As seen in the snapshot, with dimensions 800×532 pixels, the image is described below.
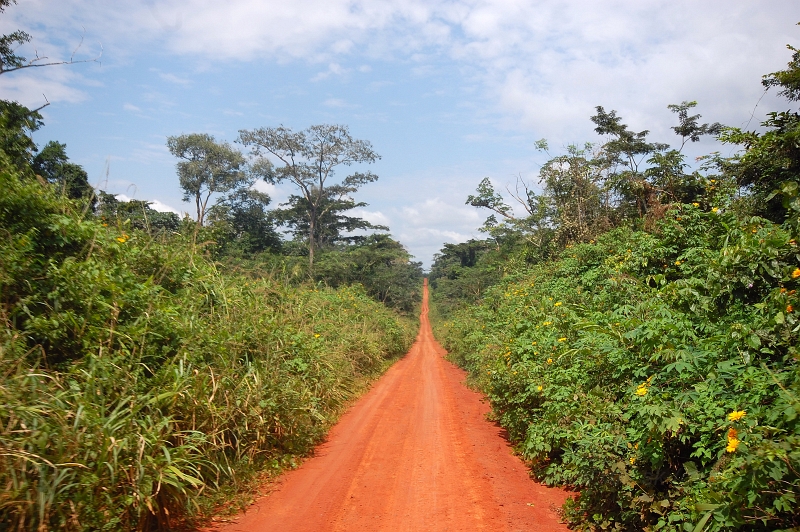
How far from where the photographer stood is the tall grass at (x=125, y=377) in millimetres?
3826

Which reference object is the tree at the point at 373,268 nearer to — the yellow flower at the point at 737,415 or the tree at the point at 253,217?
the tree at the point at 253,217

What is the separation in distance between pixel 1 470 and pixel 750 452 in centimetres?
469

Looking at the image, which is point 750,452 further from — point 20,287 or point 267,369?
point 20,287

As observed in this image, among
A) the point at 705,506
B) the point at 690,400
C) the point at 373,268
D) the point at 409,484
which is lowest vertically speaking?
the point at 409,484

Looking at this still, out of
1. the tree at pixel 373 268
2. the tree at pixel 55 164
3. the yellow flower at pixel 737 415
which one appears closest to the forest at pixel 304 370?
the yellow flower at pixel 737 415

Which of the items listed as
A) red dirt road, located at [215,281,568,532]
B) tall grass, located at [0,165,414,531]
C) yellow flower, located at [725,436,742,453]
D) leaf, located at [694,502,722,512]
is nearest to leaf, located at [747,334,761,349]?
yellow flower, located at [725,436,742,453]

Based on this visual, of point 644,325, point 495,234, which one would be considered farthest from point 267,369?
point 495,234

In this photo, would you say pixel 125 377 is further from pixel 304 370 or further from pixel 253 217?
pixel 253 217

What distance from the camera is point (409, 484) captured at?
Answer: 238 inches

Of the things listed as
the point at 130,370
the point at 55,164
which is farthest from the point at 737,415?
the point at 55,164

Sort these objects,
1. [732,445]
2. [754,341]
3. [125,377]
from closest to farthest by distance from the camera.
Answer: [732,445]
[754,341]
[125,377]

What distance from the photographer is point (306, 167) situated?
3014 centimetres

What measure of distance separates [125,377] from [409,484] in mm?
3283

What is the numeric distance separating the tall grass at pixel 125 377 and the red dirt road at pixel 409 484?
0.62 metres
